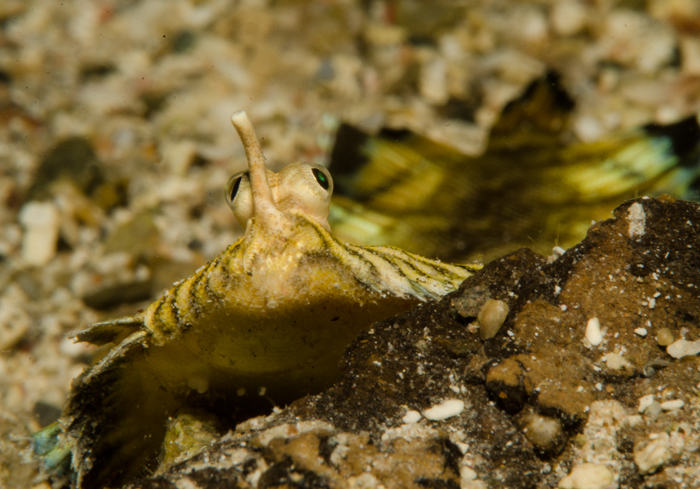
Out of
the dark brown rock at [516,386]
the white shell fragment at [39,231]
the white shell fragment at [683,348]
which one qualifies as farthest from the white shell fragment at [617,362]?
the white shell fragment at [39,231]

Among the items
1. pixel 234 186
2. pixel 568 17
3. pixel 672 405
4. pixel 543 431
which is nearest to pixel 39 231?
pixel 234 186

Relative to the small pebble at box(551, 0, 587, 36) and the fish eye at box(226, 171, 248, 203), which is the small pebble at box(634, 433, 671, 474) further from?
the small pebble at box(551, 0, 587, 36)

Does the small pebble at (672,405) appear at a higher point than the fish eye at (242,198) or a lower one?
lower

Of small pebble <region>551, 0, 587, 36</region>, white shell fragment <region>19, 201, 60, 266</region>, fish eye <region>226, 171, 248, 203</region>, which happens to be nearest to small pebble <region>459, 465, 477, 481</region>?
fish eye <region>226, 171, 248, 203</region>

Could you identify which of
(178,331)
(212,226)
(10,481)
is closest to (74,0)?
(212,226)

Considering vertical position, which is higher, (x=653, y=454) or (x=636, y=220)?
(x=636, y=220)

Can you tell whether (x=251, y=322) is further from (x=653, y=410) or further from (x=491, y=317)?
(x=653, y=410)

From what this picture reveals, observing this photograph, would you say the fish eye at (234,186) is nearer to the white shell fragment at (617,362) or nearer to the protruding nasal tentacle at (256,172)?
the protruding nasal tentacle at (256,172)
